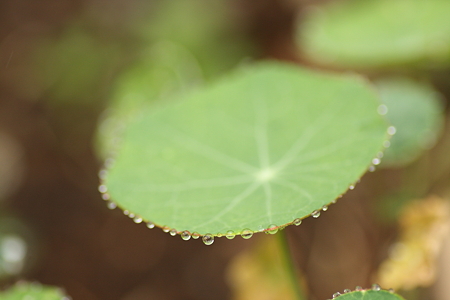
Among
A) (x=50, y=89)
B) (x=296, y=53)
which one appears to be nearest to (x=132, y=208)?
(x=50, y=89)

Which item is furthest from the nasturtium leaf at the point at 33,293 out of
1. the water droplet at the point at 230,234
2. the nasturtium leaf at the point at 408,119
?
the nasturtium leaf at the point at 408,119

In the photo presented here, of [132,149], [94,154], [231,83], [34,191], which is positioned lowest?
[132,149]

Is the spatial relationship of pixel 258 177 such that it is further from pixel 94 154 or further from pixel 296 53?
pixel 296 53

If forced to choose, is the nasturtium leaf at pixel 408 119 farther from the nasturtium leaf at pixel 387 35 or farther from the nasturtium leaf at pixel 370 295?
the nasturtium leaf at pixel 370 295

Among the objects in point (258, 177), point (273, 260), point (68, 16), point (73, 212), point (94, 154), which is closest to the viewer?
point (258, 177)

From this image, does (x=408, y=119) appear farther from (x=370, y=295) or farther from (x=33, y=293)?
(x=33, y=293)

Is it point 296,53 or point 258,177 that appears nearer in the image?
point 258,177
